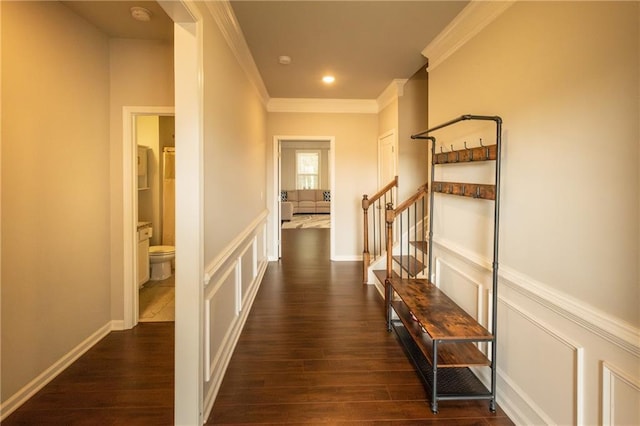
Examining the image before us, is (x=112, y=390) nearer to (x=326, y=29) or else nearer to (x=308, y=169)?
(x=326, y=29)

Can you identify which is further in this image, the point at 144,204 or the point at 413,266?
the point at 144,204

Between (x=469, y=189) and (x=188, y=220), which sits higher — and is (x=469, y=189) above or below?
above

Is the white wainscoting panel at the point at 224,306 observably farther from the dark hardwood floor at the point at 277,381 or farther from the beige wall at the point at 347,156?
the beige wall at the point at 347,156

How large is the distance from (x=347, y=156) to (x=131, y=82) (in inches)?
136

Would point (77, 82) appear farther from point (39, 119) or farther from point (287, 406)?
point (287, 406)

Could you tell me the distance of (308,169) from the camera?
13.3 metres

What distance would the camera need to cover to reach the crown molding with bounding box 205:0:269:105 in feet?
7.23

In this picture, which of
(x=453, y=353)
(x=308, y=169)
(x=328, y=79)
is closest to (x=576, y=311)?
(x=453, y=353)

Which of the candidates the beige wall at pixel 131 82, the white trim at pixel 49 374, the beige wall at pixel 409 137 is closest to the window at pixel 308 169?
the beige wall at pixel 409 137

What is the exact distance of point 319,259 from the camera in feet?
19.3

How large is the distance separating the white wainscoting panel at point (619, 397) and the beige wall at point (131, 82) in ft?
11.0

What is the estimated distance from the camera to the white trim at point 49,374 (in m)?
2.00

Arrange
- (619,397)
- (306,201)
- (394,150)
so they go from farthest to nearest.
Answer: (306,201)
(394,150)
(619,397)

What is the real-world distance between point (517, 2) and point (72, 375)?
3662 millimetres
